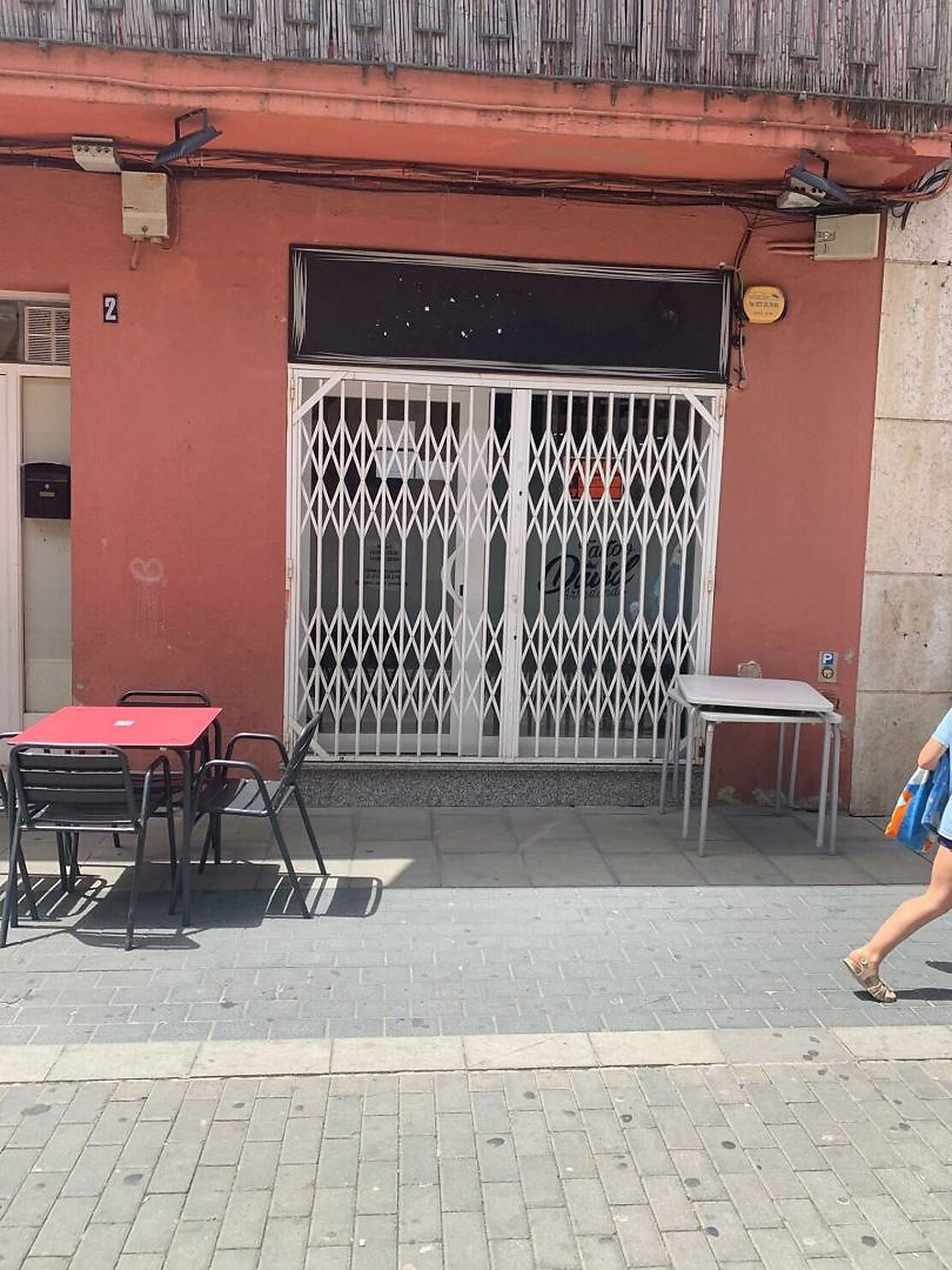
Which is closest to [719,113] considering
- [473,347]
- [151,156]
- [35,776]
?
[473,347]

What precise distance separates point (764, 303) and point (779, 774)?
3.00m

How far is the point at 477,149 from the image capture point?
5.75 metres

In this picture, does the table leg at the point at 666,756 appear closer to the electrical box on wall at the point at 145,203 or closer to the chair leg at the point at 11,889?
the chair leg at the point at 11,889

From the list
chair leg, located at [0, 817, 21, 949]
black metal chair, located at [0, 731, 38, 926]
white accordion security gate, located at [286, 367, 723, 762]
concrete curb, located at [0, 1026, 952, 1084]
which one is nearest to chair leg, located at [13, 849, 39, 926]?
black metal chair, located at [0, 731, 38, 926]

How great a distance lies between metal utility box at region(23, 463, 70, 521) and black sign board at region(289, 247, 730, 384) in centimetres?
172

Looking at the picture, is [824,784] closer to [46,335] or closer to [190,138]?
[190,138]

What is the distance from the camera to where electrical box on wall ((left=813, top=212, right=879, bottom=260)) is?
249 inches

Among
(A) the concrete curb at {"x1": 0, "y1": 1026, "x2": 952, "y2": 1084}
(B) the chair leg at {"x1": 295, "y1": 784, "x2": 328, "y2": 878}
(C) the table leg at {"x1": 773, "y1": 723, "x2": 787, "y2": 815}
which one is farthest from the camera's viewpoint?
(C) the table leg at {"x1": 773, "y1": 723, "x2": 787, "y2": 815}

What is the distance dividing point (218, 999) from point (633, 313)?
15.3ft

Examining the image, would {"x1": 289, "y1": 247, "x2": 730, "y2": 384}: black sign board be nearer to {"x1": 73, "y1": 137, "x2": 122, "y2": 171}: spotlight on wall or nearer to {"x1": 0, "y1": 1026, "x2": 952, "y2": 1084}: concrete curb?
{"x1": 73, "y1": 137, "x2": 122, "y2": 171}: spotlight on wall

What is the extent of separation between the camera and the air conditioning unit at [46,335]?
21.4 feet

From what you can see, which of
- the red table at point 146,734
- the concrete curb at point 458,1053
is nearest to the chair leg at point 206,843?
the red table at point 146,734

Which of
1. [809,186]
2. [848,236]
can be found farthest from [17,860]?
[848,236]

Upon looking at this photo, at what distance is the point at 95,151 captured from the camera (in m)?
5.75
